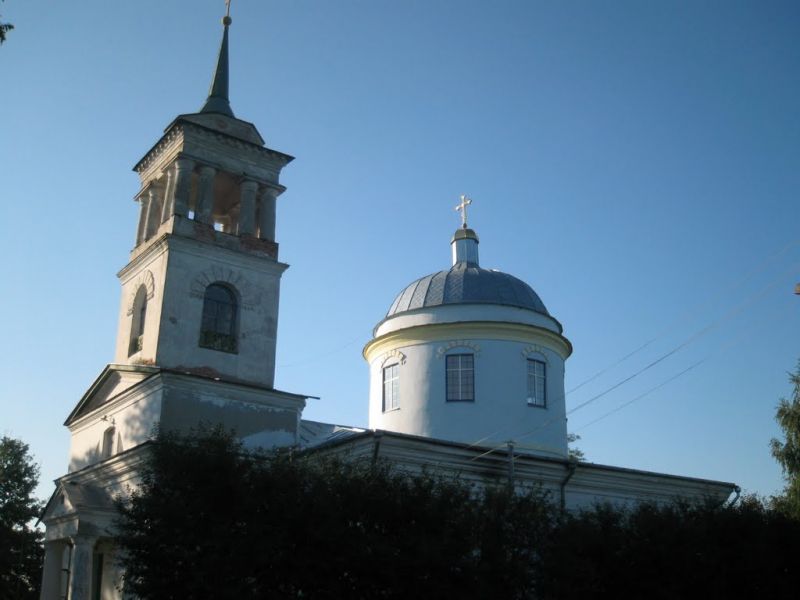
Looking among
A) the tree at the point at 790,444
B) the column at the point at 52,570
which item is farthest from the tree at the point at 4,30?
the tree at the point at 790,444

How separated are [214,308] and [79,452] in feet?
17.7

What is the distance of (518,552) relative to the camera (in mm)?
13430

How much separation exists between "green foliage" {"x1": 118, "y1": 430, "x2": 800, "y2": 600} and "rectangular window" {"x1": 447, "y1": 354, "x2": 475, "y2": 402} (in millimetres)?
7619

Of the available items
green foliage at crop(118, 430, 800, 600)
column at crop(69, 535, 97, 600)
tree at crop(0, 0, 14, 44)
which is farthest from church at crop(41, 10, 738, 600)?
tree at crop(0, 0, 14, 44)

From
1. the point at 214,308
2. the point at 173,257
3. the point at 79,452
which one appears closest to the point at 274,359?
the point at 214,308

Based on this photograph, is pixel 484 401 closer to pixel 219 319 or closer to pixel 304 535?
pixel 219 319

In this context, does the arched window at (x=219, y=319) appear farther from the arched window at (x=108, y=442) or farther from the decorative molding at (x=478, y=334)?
the decorative molding at (x=478, y=334)

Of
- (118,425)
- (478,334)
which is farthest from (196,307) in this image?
(478,334)

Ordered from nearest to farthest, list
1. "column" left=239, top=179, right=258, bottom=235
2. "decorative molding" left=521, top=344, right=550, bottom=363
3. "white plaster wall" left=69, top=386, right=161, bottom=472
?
"white plaster wall" left=69, top=386, right=161, bottom=472
"column" left=239, top=179, right=258, bottom=235
"decorative molding" left=521, top=344, right=550, bottom=363

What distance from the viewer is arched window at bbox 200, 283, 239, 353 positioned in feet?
63.8

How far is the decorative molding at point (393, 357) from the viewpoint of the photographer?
77.9 feet

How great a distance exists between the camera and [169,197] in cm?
2053

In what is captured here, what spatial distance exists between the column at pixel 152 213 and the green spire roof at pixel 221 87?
261cm

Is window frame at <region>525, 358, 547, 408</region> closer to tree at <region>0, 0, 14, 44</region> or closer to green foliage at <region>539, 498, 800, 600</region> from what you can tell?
green foliage at <region>539, 498, 800, 600</region>
